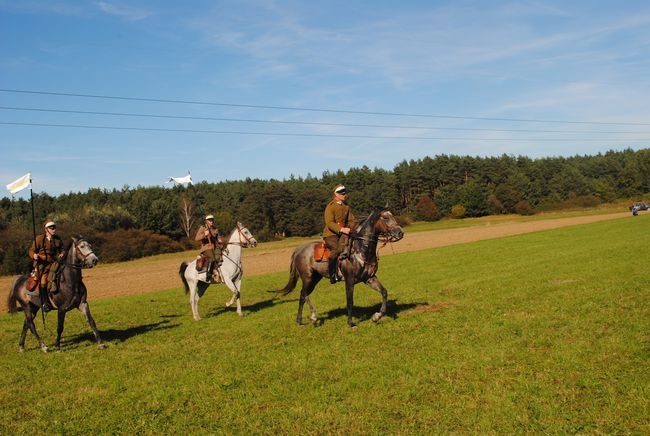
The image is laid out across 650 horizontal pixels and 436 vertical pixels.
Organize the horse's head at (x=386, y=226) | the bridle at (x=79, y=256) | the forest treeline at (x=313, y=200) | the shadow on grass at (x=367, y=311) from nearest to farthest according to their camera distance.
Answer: the horse's head at (x=386, y=226) < the bridle at (x=79, y=256) < the shadow on grass at (x=367, y=311) < the forest treeline at (x=313, y=200)

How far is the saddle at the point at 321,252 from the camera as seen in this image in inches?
579

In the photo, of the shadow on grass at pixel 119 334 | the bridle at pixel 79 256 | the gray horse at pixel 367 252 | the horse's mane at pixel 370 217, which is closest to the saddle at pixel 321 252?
the gray horse at pixel 367 252

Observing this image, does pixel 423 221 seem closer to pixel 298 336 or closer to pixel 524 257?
pixel 524 257

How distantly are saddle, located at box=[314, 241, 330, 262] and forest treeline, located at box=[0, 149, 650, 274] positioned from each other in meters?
54.0

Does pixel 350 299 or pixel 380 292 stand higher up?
pixel 380 292

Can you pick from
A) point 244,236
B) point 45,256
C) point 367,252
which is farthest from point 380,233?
point 45,256

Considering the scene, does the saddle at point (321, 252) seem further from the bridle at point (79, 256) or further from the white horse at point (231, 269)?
the bridle at point (79, 256)

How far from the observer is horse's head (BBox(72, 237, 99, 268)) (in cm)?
1386

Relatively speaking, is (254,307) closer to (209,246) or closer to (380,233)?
(209,246)

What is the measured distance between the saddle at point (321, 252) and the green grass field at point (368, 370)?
1918 millimetres

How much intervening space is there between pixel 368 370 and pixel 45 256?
32.3 feet

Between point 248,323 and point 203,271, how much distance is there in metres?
3.31

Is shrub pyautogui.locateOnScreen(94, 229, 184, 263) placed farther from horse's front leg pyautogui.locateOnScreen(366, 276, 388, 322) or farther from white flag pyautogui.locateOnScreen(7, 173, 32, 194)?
horse's front leg pyautogui.locateOnScreen(366, 276, 388, 322)

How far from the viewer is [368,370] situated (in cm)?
973
